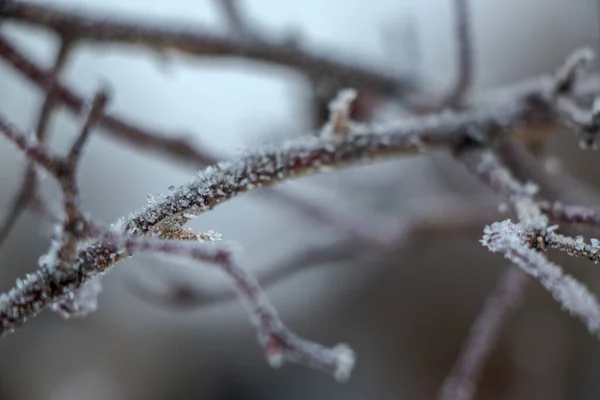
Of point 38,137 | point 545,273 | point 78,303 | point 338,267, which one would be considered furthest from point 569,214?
point 338,267

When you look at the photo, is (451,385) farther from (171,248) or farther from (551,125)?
(171,248)

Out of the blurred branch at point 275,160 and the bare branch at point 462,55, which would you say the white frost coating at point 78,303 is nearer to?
the blurred branch at point 275,160

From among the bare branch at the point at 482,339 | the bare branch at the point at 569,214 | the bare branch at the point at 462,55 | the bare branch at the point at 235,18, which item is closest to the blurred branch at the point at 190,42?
the bare branch at the point at 235,18

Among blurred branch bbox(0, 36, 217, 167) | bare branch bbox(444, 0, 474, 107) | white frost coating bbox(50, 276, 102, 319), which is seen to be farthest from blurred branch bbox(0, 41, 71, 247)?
bare branch bbox(444, 0, 474, 107)

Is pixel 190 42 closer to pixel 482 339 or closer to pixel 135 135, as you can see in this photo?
pixel 135 135

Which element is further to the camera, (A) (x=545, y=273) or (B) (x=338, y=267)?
(B) (x=338, y=267)

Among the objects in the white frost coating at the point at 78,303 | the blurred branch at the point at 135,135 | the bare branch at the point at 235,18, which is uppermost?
the bare branch at the point at 235,18
